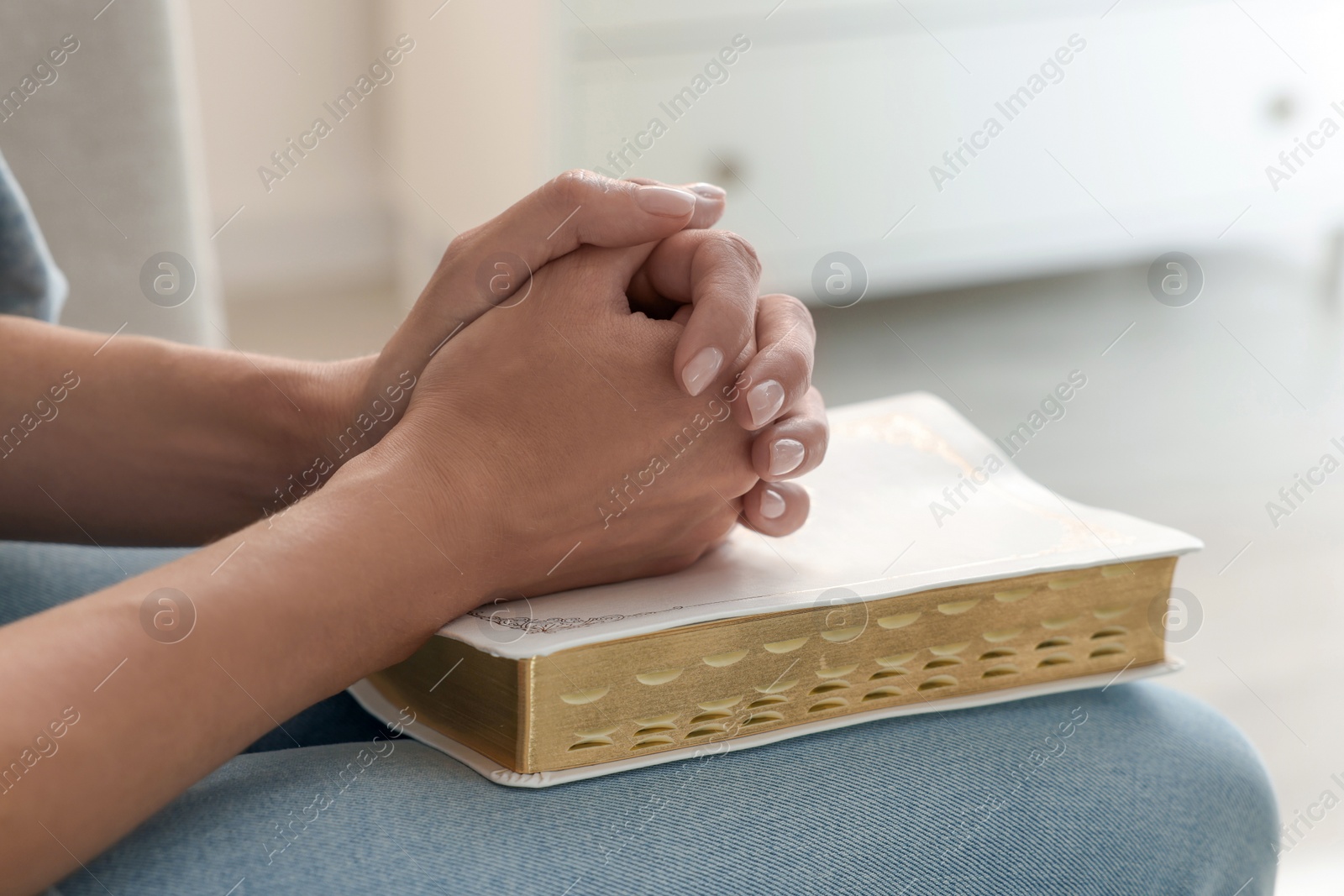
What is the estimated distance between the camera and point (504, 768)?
50 cm

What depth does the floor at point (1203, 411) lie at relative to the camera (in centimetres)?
136

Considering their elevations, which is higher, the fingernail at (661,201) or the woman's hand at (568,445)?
the fingernail at (661,201)

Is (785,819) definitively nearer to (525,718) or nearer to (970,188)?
(525,718)

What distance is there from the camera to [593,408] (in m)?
0.54

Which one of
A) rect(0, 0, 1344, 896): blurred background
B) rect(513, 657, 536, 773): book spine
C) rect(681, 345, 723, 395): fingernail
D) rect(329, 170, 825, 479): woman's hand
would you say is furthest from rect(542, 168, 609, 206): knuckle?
rect(0, 0, 1344, 896): blurred background

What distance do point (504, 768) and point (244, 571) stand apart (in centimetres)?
14

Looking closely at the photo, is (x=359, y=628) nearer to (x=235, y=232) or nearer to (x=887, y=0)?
(x=887, y=0)

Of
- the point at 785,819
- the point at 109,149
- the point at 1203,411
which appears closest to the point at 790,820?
the point at 785,819

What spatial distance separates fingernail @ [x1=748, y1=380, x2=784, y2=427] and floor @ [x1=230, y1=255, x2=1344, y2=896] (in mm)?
877

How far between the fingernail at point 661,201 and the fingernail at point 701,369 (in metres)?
0.08

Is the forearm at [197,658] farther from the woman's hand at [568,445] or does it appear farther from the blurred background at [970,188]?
the blurred background at [970,188]

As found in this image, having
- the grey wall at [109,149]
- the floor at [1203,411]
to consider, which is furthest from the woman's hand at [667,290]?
the floor at [1203,411]

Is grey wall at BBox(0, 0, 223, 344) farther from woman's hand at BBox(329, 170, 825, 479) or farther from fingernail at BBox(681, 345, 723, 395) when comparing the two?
fingernail at BBox(681, 345, 723, 395)

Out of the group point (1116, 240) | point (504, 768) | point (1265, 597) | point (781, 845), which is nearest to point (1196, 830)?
Result: point (781, 845)
